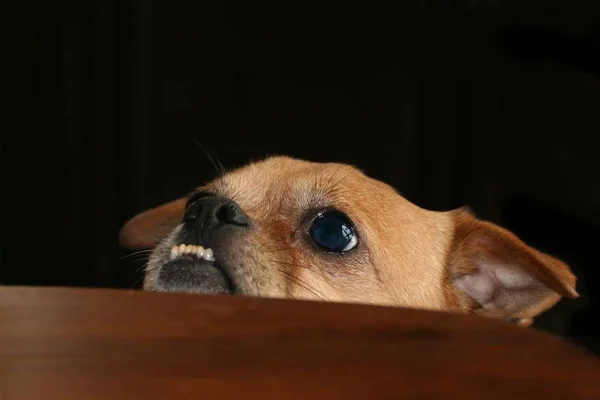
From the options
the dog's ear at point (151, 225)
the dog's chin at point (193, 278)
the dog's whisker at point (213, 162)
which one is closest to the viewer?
the dog's chin at point (193, 278)

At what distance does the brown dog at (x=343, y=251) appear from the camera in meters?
1.75

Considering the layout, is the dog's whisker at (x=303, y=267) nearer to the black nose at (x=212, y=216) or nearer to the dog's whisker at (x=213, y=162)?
the black nose at (x=212, y=216)

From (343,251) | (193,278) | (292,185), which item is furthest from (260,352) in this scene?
(292,185)

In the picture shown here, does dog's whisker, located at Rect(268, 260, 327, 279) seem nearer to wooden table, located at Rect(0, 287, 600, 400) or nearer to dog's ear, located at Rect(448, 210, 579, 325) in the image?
dog's ear, located at Rect(448, 210, 579, 325)

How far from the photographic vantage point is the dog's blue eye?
1884mm

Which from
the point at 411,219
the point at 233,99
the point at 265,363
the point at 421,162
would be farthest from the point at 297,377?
the point at 233,99

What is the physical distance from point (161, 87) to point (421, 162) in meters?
0.83

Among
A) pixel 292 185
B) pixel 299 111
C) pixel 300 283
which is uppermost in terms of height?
pixel 299 111

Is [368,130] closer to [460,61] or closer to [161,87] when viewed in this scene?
[460,61]

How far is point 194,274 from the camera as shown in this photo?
1.75 metres

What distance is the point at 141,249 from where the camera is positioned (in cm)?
234

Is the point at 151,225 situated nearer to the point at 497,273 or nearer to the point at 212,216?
the point at 212,216

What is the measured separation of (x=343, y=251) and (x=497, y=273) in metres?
0.44

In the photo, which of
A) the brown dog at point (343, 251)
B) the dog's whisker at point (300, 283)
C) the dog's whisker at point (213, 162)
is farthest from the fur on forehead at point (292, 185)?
the dog's whisker at point (300, 283)
